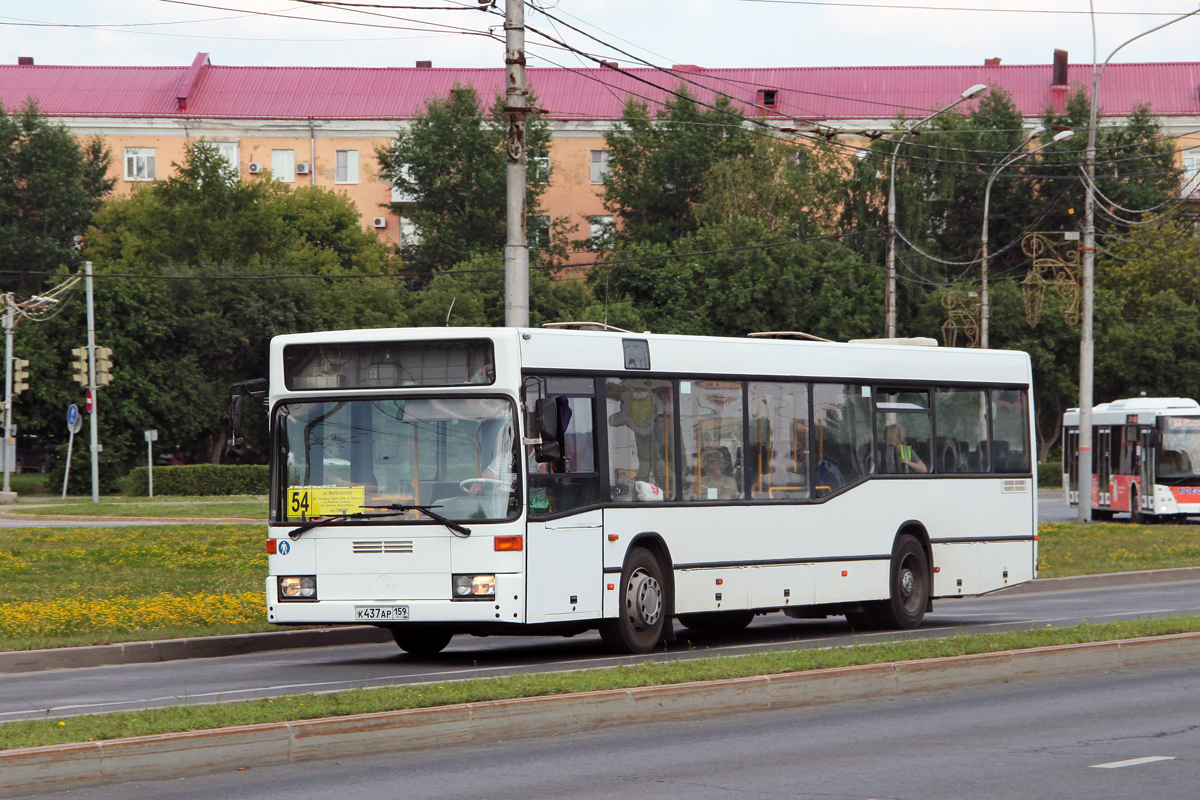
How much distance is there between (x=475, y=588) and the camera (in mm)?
12680

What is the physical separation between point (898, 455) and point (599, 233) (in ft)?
212

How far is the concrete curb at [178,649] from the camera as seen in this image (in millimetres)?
13875

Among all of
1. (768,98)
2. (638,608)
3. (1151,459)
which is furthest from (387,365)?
(768,98)

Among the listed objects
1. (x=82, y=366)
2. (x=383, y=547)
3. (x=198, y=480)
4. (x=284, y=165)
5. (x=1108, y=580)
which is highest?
(x=284, y=165)

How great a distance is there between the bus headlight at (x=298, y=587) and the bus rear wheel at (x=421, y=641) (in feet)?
4.70

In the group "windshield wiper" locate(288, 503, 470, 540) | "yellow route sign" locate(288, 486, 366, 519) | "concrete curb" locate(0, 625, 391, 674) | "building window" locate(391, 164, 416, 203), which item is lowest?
"concrete curb" locate(0, 625, 391, 674)

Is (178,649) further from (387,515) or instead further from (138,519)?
(138,519)

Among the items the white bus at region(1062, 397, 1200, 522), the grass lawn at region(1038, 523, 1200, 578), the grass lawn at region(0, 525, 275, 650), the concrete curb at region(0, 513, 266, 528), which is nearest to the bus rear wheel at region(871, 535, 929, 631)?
the grass lawn at region(0, 525, 275, 650)

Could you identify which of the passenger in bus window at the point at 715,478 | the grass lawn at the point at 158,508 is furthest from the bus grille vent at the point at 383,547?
the grass lawn at the point at 158,508

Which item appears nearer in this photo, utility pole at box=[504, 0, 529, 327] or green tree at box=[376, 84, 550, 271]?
utility pole at box=[504, 0, 529, 327]

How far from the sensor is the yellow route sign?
13.0m

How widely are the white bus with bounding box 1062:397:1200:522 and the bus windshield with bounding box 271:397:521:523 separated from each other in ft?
95.9

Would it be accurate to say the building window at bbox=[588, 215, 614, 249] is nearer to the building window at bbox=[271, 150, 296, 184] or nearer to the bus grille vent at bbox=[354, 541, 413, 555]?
the building window at bbox=[271, 150, 296, 184]

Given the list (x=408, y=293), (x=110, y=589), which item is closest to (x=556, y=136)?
(x=408, y=293)
